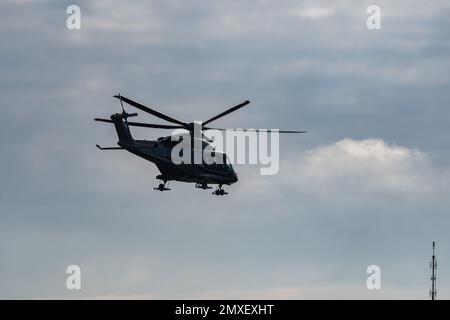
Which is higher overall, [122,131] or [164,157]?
[122,131]

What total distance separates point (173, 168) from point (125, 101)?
1170 cm
